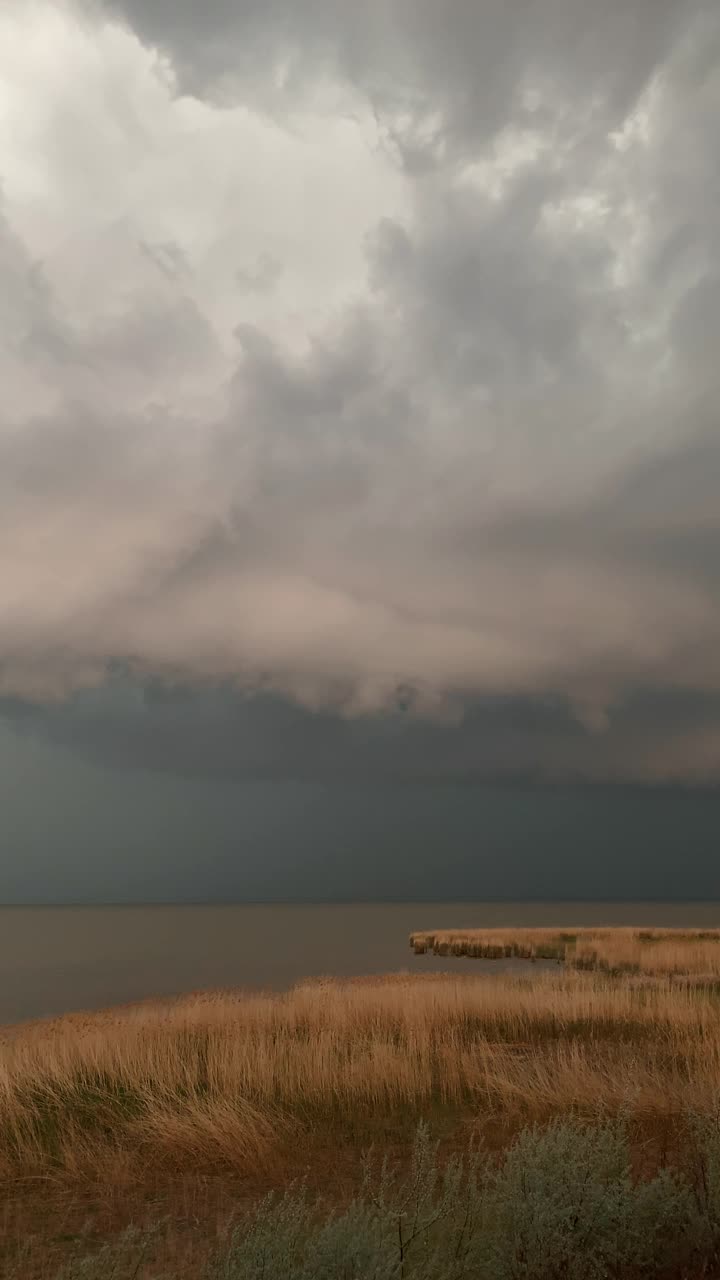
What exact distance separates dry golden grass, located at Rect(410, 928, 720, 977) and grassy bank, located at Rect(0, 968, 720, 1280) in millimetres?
17478

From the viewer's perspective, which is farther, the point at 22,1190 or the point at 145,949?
the point at 145,949

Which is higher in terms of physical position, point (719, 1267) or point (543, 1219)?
point (543, 1219)

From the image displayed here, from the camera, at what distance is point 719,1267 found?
4.79 meters

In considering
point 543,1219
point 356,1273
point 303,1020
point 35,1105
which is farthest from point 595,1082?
point 303,1020

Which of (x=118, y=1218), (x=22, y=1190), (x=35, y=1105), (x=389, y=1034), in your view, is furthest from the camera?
(x=389, y=1034)

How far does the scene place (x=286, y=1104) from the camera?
9.36 metres

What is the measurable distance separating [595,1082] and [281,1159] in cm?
330

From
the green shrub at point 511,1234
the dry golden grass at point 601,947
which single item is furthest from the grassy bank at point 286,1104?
the dry golden grass at point 601,947

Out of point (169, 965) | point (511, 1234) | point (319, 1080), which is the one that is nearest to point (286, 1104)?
point (319, 1080)

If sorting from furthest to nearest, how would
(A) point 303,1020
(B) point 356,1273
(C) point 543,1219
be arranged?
(A) point 303,1020 < (C) point 543,1219 < (B) point 356,1273

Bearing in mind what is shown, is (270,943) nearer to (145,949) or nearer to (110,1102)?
(145,949)

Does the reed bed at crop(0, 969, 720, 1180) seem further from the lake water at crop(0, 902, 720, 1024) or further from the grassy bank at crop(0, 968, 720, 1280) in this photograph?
the lake water at crop(0, 902, 720, 1024)

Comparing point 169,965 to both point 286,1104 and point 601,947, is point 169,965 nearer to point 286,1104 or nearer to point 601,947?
point 601,947

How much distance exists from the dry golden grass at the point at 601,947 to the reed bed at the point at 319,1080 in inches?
609
